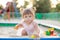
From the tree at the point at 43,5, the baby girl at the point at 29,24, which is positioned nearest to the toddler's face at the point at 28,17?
the baby girl at the point at 29,24

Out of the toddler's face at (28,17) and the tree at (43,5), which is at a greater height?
the toddler's face at (28,17)

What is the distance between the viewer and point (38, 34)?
1592 mm

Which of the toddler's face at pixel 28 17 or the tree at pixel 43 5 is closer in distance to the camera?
the toddler's face at pixel 28 17

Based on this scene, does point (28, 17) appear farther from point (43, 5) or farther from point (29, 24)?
point (43, 5)

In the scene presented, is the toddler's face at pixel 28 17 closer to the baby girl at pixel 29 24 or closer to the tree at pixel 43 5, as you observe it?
Answer: the baby girl at pixel 29 24

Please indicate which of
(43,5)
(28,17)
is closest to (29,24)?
(28,17)

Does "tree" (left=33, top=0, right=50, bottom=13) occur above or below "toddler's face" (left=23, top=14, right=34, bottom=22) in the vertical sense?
below

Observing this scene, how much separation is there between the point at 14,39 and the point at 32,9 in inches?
11.8

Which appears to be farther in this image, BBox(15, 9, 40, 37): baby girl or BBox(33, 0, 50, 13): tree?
BBox(33, 0, 50, 13): tree

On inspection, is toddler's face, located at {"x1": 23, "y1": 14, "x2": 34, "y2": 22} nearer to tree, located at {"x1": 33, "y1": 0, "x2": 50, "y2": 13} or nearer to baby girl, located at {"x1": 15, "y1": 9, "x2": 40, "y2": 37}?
baby girl, located at {"x1": 15, "y1": 9, "x2": 40, "y2": 37}

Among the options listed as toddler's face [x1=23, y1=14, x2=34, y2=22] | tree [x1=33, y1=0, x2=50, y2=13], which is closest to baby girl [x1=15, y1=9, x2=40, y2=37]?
toddler's face [x1=23, y1=14, x2=34, y2=22]

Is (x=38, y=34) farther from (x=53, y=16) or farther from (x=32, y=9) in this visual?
(x=53, y=16)

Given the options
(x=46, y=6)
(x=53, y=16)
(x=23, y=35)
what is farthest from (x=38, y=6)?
(x=23, y=35)

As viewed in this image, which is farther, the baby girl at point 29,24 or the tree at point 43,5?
the tree at point 43,5
